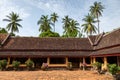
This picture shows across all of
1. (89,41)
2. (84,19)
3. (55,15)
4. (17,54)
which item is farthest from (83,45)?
(55,15)

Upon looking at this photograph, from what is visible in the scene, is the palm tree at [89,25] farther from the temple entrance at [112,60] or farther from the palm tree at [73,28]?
the temple entrance at [112,60]

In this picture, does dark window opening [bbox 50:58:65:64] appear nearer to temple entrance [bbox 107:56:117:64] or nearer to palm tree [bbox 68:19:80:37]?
temple entrance [bbox 107:56:117:64]

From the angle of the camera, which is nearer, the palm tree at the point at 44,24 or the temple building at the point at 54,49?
the temple building at the point at 54,49

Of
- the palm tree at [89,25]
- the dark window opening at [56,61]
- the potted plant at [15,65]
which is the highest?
the palm tree at [89,25]

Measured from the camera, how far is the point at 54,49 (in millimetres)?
30469

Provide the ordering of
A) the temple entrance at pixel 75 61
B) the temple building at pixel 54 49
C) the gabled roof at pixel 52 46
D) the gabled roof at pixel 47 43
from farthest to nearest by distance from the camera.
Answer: the temple entrance at pixel 75 61 → the gabled roof at pixel 47 43 → the gabled roof at pixel 52 46 → the temple building at pixel 54 49

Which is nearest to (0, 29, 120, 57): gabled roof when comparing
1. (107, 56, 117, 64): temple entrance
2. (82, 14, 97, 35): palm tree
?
(107, 56, 117, 64): temple entrance

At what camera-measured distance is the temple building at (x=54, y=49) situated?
28578 millimetres

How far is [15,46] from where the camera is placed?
3042 centimetres

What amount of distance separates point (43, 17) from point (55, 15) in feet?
15.5

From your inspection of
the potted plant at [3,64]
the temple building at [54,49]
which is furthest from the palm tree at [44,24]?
the potted plant at [3,64]

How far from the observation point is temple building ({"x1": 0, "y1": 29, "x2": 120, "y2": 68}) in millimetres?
28578

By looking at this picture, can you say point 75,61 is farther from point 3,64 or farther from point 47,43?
point 3,64

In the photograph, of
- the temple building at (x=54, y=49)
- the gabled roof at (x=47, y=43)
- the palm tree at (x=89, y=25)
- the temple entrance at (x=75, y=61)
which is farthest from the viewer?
the palm tree at (x=89, y=25)
